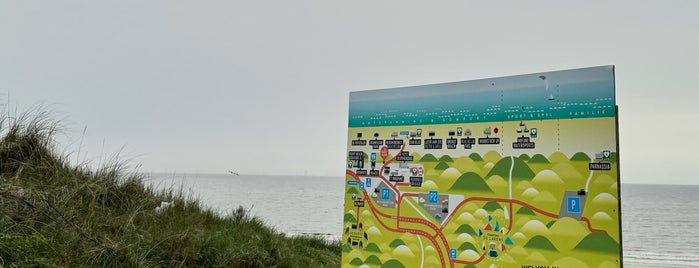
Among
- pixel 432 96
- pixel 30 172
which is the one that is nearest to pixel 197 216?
pixel 30 172

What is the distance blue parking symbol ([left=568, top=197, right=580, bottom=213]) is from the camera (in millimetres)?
2660

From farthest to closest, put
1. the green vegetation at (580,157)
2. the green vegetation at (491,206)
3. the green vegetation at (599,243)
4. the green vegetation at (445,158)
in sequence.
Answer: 1. the green vegetation at (445,158)
2. the green vegetation at (491,206)
3. the green vegetation at (580,157)
4. the green vegetation at (599,243)

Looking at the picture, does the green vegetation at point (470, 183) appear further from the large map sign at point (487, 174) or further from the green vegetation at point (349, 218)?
the green vegetation at point (349, 218)

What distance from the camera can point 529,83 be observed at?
114 inches

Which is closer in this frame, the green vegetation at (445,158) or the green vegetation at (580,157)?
the green vegetation at (580,157)

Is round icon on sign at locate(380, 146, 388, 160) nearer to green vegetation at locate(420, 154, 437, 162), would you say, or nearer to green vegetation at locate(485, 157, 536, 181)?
green vegetation at locate(420, 154, 437, 162)

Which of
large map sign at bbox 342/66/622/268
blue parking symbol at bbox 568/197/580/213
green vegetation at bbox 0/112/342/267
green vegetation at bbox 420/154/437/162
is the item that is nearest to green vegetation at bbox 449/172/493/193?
large map sign at bbox 342/66/622/268

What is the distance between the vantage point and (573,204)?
8.78ft

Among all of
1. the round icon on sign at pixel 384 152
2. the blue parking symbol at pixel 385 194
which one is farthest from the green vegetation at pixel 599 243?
the round icon on sign at pixel 384 152

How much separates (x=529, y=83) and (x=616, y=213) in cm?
90

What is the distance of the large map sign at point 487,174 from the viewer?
8.63ft

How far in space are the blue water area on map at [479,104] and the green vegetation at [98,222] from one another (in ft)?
6.14

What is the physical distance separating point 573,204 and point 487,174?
53 centimetres

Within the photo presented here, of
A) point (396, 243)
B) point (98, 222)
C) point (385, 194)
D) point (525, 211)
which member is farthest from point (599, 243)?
point (98, 222)
